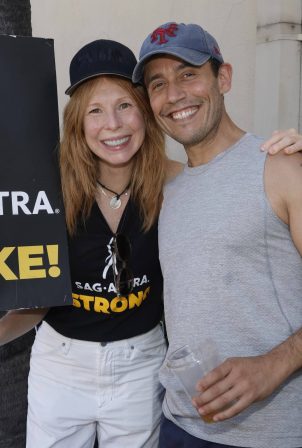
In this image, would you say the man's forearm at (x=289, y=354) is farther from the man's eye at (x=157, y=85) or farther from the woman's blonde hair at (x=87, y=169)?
the man's eye at (x=157, y=85)

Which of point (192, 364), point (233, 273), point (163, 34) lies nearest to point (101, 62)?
point (163, 34)

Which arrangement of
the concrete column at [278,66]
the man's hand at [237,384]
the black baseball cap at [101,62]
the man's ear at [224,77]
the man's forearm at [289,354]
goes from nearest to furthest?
the man's hand at [237,384]
the man's forearm at [289,354]
the man's ear at [224,77]
the black baseball cap at [101,62]
the concrete column at [278,66]

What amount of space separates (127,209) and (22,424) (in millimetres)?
1601

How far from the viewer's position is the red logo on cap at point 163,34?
2068mm

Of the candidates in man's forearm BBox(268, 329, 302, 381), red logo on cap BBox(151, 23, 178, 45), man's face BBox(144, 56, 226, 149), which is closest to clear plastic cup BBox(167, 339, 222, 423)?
man's forearm BBox(268, 329, 302, 381)

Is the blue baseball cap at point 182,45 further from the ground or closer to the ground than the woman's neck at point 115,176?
further from the ground

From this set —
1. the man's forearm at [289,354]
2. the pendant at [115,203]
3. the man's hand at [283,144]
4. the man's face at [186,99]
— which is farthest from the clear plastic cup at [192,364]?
the pendant at [115,203]

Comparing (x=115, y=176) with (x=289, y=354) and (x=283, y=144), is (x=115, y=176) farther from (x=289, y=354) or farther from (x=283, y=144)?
(x=289, y=354)

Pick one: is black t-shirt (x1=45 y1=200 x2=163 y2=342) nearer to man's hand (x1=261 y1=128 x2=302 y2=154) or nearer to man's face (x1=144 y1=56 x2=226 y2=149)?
man's face (x1=144 y1=56 x2=226 y2=149)

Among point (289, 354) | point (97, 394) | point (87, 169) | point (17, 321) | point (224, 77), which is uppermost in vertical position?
point (224, 77)

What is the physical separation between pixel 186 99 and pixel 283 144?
406 millimetres

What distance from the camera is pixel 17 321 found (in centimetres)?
A: 242

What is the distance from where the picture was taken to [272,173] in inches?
71.4

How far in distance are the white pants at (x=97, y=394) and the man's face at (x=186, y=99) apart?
821mm
